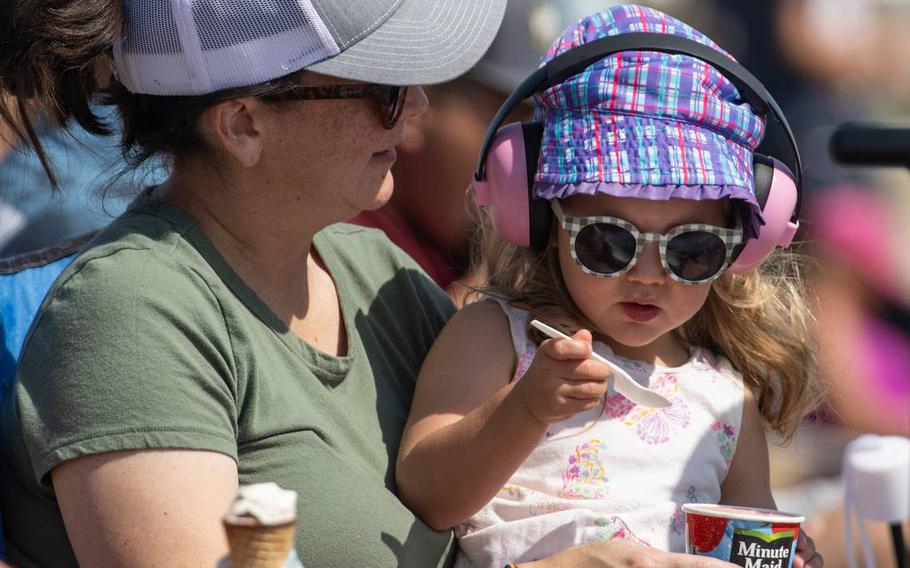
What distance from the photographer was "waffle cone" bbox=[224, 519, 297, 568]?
3.36 feet

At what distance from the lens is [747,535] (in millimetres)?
1781

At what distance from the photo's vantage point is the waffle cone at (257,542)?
1.02 m

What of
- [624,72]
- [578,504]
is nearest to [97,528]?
[578,504]

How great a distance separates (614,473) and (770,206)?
56cm

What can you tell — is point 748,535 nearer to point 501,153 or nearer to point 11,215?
point 501,153

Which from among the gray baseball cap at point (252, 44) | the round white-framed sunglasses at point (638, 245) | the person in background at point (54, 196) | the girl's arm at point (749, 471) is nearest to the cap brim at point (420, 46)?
the gray baseball cap at point (252, 44)

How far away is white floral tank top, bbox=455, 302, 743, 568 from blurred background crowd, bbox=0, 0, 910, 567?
48.6 inches

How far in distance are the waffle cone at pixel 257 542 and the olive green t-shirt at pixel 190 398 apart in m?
0.60

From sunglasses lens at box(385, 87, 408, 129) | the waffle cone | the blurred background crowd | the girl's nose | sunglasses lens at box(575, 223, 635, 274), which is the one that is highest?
sunglasses lens at box(385, 87, 408, 129)

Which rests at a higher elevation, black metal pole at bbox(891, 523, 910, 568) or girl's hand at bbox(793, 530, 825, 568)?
black metal pole at bbox(891, 523, 910, 568)

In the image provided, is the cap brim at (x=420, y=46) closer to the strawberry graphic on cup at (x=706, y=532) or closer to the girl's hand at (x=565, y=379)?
the girl's hand at (x=565, y=379)

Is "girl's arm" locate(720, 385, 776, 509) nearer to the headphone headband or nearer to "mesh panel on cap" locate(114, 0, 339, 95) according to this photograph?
the headphone headband

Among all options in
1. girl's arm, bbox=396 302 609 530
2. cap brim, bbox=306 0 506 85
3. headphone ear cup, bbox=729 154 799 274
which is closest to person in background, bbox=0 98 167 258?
cap brim, bbox=306 0 506 85

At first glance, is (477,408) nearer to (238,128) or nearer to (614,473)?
(614,473)
